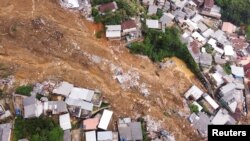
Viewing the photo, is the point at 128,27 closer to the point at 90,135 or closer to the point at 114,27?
the point at 114,27

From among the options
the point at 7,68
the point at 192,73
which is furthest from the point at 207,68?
the point at 7,68

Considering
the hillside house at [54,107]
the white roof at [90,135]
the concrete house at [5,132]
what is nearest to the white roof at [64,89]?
Answer: the hillside house at [54,107]

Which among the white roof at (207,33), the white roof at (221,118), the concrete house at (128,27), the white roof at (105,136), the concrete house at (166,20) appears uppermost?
the concrete house at (128,27)

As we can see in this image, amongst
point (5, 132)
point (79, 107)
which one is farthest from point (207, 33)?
point (5, 132)

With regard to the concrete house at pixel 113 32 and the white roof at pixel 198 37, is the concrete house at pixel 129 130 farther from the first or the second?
the white roof at pixel 198 37

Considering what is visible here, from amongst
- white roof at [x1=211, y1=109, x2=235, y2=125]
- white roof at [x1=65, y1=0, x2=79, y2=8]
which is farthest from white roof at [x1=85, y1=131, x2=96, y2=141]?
white roof at [x1=65, y1=0, x2=79, y2=8]

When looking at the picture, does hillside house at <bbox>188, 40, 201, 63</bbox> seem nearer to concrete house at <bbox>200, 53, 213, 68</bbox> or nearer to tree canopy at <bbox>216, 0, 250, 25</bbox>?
concrete house at <bbox>200, 53, 213, 68</bbox>
